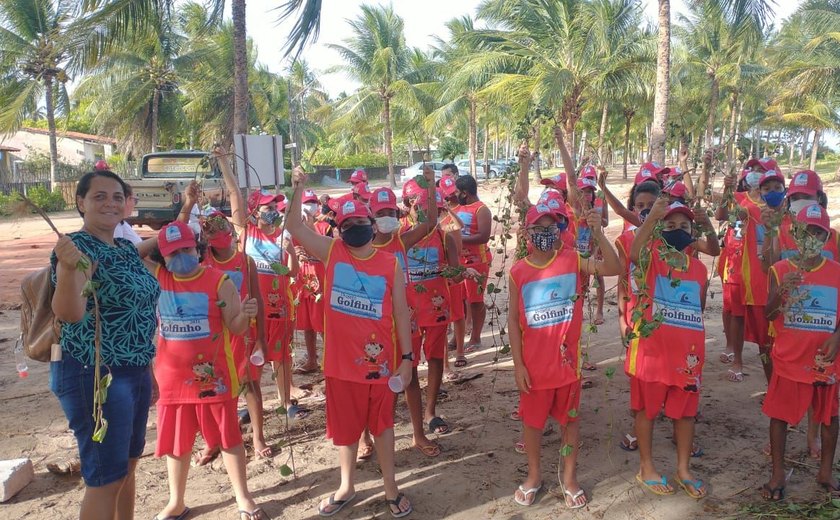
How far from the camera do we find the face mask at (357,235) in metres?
3.92

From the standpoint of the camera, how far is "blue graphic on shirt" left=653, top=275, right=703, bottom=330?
13.1 feet

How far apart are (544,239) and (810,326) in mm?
1698

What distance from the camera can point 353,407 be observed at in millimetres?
3939

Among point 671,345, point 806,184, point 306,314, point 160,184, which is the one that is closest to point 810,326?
point 671,345

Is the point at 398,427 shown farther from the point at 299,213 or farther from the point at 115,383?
the point at 115,383

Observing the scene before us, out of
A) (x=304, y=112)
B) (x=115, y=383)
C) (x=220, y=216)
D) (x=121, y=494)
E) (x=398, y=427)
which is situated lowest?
(x=398, y=427)

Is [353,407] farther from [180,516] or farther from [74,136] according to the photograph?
[74,136]

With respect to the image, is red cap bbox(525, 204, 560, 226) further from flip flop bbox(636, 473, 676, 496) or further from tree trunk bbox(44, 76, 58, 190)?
tree trunk bbox(44, 76, 58, 190)

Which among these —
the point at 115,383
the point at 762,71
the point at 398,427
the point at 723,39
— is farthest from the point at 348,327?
the point at 762,71

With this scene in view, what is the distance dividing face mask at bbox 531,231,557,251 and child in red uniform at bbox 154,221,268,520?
5.74 feet

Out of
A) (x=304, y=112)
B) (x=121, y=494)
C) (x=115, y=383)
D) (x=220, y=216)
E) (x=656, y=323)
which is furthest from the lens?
(x=304, y=112)

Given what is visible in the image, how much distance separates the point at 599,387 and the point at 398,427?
2.00m

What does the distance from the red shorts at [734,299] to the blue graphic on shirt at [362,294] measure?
3607mm

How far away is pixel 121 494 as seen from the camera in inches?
134
